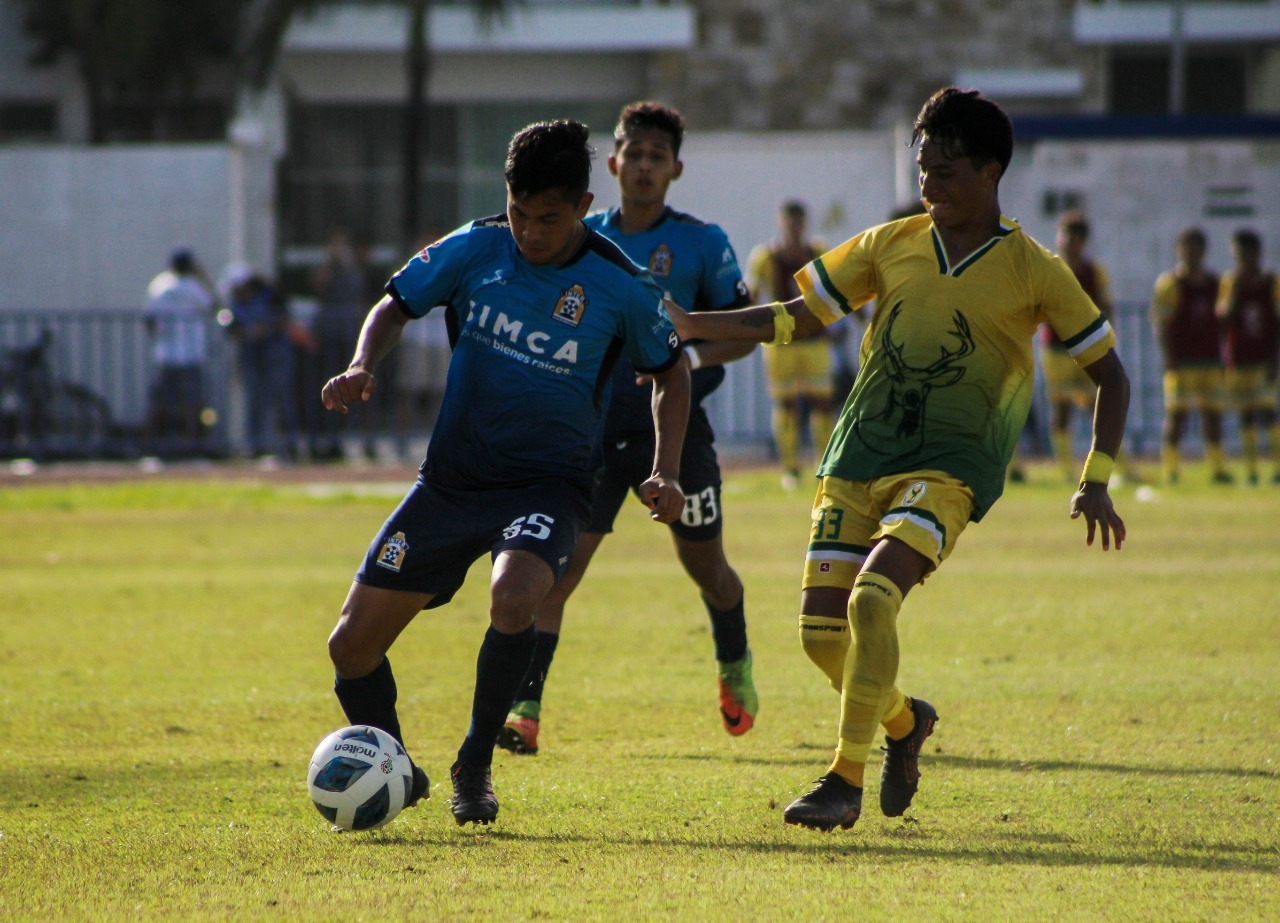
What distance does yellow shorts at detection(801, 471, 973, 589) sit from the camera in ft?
17.9

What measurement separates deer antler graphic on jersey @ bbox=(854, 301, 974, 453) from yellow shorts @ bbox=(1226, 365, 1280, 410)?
13.0 m

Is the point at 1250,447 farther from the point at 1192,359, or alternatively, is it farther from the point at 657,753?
the point at 657,753

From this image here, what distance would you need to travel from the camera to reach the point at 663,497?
5539 millimetres

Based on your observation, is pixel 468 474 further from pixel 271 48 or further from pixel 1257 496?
pixel 271 48

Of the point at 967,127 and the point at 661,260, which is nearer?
the point at 967,127

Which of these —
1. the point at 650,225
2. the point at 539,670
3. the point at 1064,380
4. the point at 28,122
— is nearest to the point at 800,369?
the point at 1064,380

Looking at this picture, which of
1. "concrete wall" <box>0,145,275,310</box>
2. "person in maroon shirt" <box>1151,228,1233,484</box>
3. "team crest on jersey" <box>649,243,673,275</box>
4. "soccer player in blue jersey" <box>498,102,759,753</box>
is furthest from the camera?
"concrete wall" <box>0,145,275,310</box>

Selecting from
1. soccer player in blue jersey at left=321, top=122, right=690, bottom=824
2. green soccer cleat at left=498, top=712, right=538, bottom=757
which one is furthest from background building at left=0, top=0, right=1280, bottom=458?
soccer player in blue jersey at left=321, top=122, right=690, bottom=824

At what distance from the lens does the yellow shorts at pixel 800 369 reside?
17.1 meters

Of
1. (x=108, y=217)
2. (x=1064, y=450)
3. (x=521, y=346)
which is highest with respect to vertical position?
(x=108, y=217)

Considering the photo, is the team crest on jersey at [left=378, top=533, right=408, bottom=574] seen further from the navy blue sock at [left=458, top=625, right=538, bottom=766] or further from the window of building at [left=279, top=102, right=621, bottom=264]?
the window of building at [left=279, top=102, right=621, bottom=264]

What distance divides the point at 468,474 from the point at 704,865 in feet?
4.61

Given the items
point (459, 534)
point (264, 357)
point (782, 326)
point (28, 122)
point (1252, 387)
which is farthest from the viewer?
point (28, 122)

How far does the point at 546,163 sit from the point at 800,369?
466 inches
